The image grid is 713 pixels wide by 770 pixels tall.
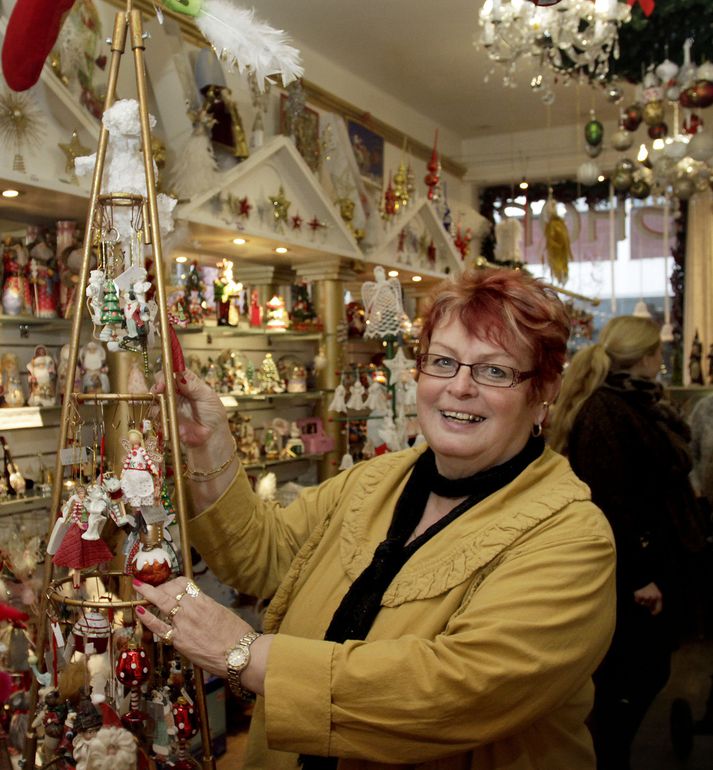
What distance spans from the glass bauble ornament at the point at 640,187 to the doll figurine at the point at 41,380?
3.40 metres

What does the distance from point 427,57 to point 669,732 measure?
4.21 m

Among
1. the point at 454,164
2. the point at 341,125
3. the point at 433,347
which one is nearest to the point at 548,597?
the point at 433,347

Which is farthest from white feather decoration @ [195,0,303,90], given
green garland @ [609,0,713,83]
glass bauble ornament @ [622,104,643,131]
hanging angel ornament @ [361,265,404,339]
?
glass bauble ornament @ [622,104,643,131]

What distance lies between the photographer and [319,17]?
459cm

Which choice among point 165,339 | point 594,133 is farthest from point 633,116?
point 165,339

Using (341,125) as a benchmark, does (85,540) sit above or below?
below

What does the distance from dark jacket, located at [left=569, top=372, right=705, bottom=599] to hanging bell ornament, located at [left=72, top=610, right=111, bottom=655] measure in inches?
63.2

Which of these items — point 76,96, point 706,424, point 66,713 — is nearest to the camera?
point 66,713

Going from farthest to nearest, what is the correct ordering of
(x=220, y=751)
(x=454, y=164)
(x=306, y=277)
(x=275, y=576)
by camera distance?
(x=454, y=164) < (x=306, y=277) < (x=220, y=751) < (x=275, y=576)

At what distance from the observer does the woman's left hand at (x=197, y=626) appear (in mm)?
1160

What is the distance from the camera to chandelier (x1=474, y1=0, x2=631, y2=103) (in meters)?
3.29

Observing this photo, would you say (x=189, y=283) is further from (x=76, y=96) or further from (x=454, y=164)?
(x=454, y=164)

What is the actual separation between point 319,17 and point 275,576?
12.7 ft

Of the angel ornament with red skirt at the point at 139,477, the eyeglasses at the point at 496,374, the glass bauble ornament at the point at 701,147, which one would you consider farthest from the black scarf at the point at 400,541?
the glass bauble ornament at the point at 701,147
